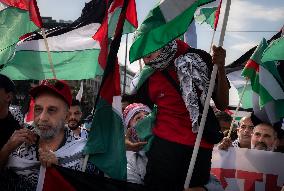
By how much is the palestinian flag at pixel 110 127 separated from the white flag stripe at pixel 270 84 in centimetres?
168

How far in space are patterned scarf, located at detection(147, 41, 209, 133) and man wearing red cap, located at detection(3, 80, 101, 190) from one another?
789 mm

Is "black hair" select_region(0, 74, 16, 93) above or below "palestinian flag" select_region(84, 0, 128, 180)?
above

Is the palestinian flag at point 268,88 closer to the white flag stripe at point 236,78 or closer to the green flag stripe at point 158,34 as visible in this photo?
the green flag stripe at point 158,34

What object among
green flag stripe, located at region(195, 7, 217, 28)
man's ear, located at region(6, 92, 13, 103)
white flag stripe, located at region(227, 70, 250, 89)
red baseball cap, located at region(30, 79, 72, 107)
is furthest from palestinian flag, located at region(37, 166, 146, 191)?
white flag stripe, located at region(227, 70, 250, 89)

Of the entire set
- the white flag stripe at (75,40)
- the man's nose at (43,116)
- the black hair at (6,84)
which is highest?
the white flag stripe at (75,40)

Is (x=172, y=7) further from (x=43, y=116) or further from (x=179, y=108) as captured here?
(x=43, y=116)

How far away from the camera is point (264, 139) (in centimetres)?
486

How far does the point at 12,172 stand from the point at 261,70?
2562 millimetres

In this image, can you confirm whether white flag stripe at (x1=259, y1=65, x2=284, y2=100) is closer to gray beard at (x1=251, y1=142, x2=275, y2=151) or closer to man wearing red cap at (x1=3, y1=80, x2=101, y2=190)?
gray beard at (x1=251, y1=142, x2=275, y2=151)

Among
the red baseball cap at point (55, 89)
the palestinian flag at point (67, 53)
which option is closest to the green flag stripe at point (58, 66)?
the palestinian flag at point (67, 53)

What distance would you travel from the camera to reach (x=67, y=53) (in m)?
5.19

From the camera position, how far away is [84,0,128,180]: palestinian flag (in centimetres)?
315

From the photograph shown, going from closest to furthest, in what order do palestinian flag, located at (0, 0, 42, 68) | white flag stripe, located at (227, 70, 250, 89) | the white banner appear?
the white banner < palestinian flag, located at (0, 0, 42, 68) < white flag stripe, located at (227, 70, 250, 89)

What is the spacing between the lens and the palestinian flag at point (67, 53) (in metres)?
5.04
